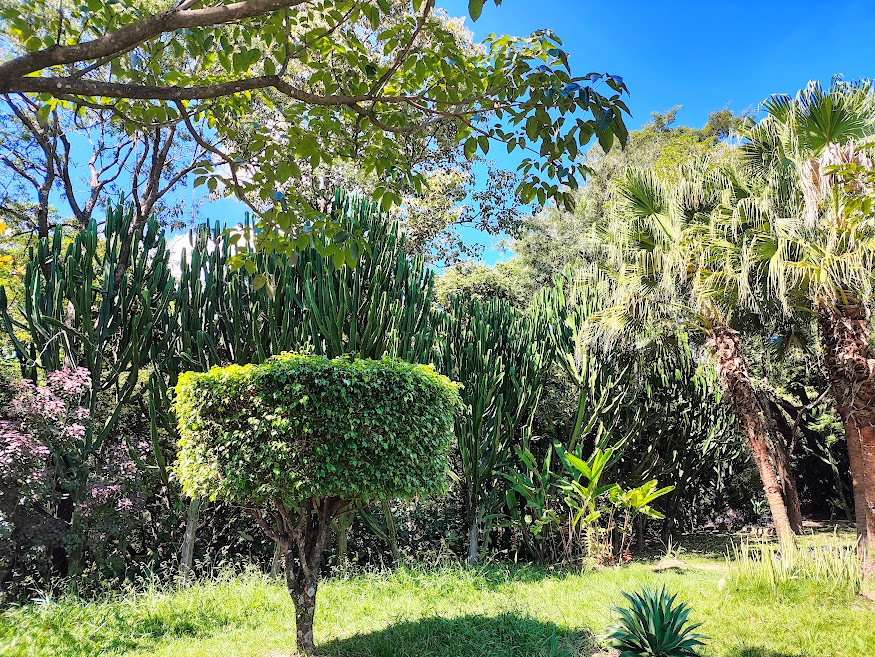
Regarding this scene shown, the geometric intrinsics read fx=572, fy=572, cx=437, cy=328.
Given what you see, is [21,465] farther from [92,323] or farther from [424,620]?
[424,620]

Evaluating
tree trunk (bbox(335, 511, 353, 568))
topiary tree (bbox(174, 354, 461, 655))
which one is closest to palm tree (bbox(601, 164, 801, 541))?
topiary tree (bbox(174, 354, 461, 655))

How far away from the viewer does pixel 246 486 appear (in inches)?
159

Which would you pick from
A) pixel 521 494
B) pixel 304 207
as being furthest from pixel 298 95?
pixel 521 494

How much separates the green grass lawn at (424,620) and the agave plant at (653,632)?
0.44 meters

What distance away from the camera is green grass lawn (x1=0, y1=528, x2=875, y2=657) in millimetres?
4203

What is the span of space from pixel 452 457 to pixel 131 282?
465cm

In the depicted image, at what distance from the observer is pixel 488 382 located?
7.84 m

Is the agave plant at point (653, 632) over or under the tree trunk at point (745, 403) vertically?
under

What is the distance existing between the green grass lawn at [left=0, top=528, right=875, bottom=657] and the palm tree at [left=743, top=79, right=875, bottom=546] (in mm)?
1877

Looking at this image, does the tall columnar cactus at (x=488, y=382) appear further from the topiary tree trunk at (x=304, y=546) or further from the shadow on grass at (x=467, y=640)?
the topiary tree trunk at (x=304, y=546)

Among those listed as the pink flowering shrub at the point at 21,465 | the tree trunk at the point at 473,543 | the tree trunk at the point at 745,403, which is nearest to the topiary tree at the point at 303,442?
the pink flowering shrub at the point at 21,465

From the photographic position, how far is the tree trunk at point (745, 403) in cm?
649

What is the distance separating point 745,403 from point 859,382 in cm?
112

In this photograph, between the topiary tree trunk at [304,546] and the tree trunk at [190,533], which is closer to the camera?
the topiary tree trunk at [304,546]
